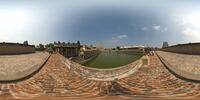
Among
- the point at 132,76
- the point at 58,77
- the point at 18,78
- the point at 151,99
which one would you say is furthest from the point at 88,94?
the point at 132,76

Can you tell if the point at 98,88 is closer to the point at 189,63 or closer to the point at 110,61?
the point at 189,63

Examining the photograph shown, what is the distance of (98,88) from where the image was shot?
1711cm

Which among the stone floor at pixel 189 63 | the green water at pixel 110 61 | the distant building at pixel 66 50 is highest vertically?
the distant building at pixel 66 50

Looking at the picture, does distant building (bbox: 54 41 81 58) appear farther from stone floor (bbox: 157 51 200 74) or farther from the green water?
stone floor (bbox: 157 51 200 74)

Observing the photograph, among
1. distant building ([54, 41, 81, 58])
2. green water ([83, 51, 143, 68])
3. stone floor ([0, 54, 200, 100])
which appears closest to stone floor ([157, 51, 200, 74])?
stone floor ([0, 54, 200, 100])

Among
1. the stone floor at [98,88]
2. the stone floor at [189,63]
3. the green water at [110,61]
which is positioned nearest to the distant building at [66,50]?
the green water at [110,61]

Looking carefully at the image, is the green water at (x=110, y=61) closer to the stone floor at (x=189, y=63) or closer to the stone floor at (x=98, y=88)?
the stone floor at (x=189, y=63)

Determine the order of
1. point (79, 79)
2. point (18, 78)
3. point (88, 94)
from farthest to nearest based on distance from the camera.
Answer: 1. point (79, 79)
2. point (18, 78)
3. point (88, 94)

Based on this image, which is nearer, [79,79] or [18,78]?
[18,78]

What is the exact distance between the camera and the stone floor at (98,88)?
47.3ft

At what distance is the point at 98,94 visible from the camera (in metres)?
15.2

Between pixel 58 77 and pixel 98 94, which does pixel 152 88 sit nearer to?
pixel 98 94

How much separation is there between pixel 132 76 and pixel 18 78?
8.83 meters

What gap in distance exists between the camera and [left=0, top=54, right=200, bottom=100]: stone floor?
14.4m
